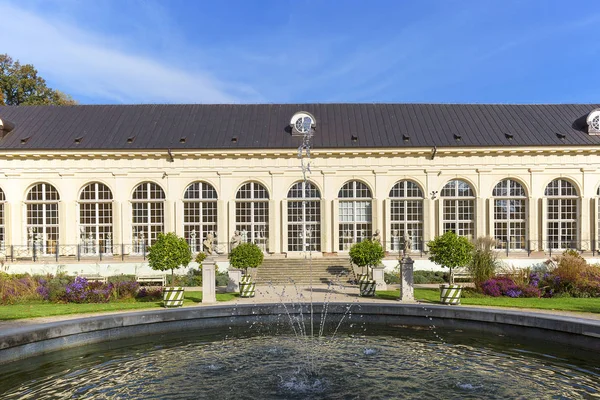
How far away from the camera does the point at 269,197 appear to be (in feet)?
92.9

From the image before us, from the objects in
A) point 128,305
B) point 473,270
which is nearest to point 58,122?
point 128,305

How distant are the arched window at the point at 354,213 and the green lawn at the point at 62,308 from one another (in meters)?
12.6

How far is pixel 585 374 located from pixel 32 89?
4558cm

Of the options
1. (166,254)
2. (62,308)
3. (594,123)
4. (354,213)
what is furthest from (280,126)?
(594,123)

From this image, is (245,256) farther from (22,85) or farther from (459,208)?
(22,85)

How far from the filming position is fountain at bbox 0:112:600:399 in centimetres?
775

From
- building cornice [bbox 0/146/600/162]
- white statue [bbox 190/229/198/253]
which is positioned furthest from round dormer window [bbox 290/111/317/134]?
white statue [bbox 190/229/198/253]

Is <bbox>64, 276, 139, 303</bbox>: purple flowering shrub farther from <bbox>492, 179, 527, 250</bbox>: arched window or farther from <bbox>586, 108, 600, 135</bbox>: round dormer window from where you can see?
<bbox>586, 108, 600, 135</bbox>: round dormer window

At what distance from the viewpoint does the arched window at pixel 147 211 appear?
28453mm

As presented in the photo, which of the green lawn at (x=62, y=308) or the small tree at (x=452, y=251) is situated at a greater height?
the small tree at (x=452, y=251)

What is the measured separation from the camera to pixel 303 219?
28.4 m

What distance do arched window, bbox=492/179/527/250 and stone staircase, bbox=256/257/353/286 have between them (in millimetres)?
9482

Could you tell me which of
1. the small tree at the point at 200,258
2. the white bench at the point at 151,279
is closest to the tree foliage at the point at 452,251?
the white bench at the point at 151,279

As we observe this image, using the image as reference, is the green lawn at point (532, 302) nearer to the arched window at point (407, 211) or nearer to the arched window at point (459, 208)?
the arched window at point (407, 211)
